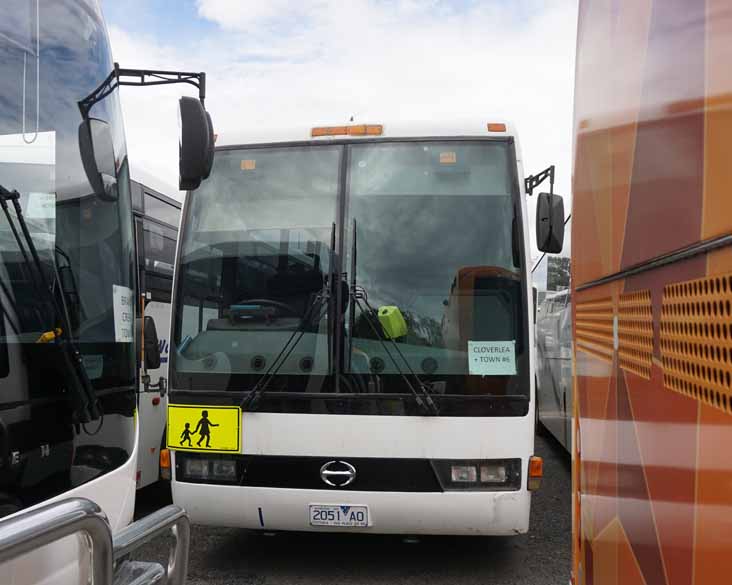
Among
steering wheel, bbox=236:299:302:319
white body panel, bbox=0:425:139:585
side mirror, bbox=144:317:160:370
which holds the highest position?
steering wheel, bbox=236:299:302:319

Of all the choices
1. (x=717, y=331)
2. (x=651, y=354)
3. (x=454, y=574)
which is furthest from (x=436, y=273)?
(x=717, y=331)

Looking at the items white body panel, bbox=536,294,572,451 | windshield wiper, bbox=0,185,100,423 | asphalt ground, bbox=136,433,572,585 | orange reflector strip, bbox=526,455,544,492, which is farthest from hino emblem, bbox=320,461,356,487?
white body panel, bbox=536,294,572,451

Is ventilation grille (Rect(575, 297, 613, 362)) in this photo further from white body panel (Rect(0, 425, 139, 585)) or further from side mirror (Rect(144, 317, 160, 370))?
side mirror (Rect(144, 317, 160, 370))

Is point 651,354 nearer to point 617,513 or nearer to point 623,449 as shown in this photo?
point 623,449

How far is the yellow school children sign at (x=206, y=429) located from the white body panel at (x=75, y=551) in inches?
69.1

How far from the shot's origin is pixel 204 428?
4711 millimetres

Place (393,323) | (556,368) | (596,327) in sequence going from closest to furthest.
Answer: (596,327) → (393,323) → (556,368)

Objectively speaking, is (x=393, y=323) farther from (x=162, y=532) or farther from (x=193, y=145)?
(x=162, y=532)

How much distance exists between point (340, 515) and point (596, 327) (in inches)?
103

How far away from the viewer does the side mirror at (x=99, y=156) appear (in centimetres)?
278

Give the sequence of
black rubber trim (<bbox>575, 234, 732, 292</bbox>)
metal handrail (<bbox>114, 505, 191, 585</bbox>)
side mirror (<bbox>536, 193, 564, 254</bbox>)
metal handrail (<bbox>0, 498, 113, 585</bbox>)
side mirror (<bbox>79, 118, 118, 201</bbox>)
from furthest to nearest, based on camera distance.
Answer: side mirror (<bbox>536, 193, 564, 254</bbox>) < side mirror (<bbox>79, 118, 118, 201</bbox>) < metal handrail (<bbox>114, 505, 191, 585</bbox>) < metal handrail (<bbox>0, 498, 113, 585</bbox>) < black rubber trim (<bbox>575, 234, 732, 292</bbox>)

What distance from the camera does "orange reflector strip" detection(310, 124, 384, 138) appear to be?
506cm

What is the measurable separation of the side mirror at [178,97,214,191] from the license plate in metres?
2.21

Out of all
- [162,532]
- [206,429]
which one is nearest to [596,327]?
[162,532]
